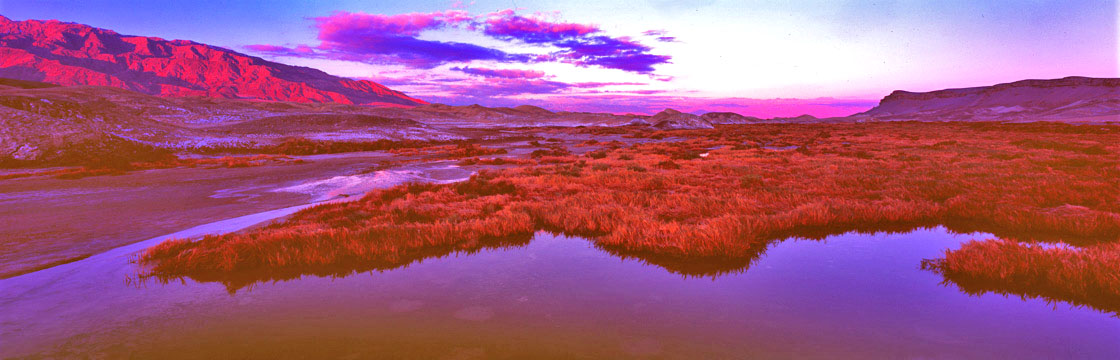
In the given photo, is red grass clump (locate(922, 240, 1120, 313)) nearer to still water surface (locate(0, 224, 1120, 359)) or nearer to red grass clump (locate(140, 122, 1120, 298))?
still water surface (locate(0, 224, 1120, 359))

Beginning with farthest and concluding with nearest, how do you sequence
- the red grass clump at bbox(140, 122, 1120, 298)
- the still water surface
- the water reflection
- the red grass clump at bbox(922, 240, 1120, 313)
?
1. the red grass clump at bbox(140, 122, 1120, 298)
2. the water reflection
3. the red grass clump at bbox(922, 240, 1120, 313)
4. the still water surface

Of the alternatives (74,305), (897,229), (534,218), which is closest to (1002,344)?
(897,229)

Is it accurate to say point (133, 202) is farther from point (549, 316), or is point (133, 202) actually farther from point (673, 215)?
point (673, 215)

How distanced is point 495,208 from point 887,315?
916 centimetres

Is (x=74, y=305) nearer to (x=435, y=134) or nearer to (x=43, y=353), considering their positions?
A: (x=43, y=353)

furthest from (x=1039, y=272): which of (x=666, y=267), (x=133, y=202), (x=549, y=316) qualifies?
(x=133, y=202)

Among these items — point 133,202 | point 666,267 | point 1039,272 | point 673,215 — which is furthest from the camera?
point 133,202

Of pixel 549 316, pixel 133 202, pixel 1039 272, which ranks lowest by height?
pixel 549 316

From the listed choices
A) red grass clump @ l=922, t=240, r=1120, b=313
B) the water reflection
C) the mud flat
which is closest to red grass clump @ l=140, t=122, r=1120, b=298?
the water reflection

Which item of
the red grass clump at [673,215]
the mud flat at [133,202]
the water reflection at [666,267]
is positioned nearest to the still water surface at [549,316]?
the water reflection at [666,267]

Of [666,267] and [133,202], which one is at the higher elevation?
[133,202]

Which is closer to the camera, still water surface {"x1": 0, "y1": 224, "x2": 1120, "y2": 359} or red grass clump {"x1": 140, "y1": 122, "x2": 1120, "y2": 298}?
still water surface {"x1": 0, "y1": 224, "x2": 1120, "y2": 359}

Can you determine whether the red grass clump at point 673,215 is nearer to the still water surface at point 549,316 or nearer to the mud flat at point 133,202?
the still water surface at point 549,316

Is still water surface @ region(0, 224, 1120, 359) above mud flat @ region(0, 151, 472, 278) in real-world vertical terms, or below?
below
